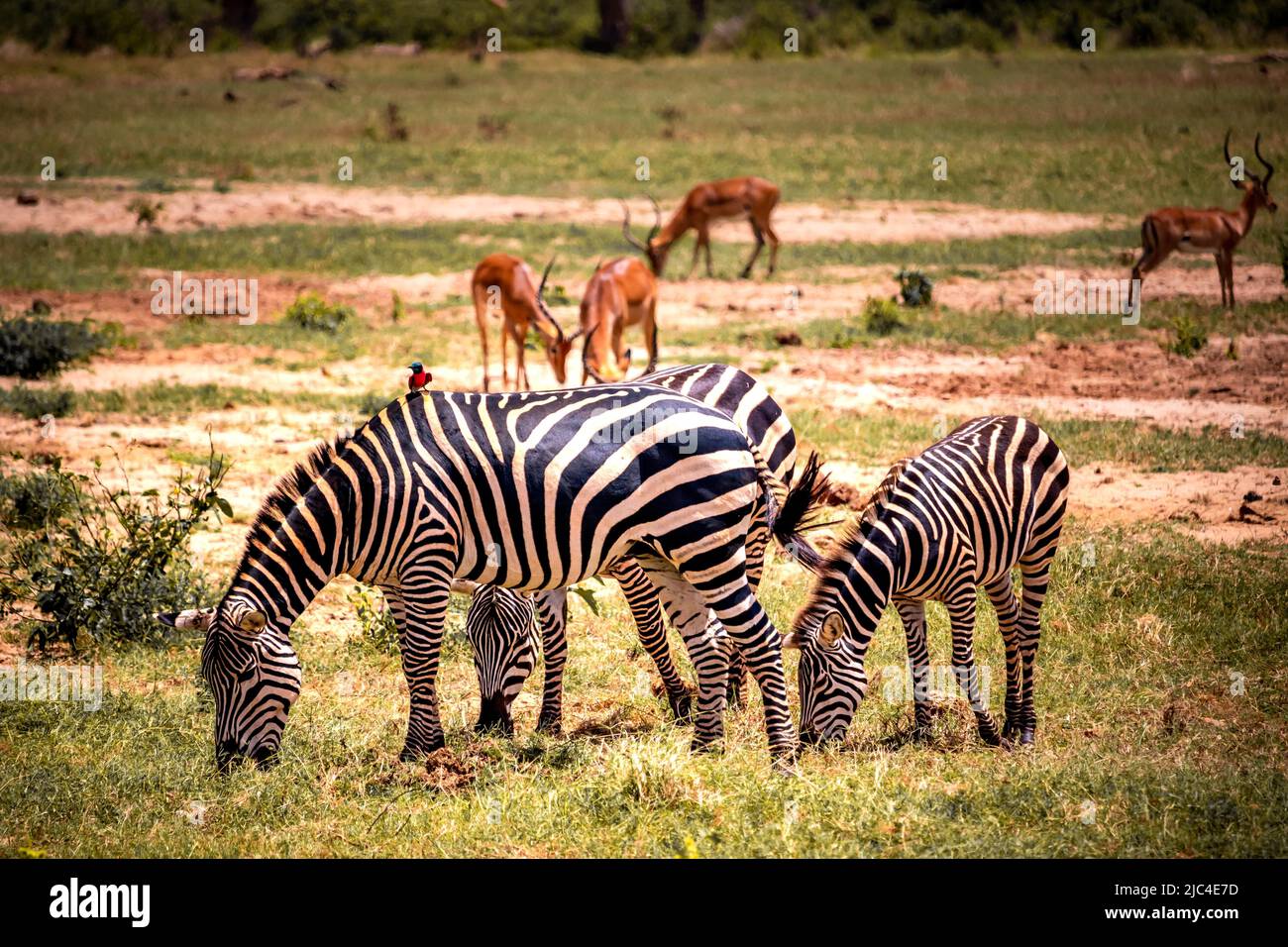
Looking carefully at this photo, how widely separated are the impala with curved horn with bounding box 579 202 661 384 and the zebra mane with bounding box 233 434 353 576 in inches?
234

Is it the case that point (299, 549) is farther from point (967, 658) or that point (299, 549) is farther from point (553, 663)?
point (967, 658)

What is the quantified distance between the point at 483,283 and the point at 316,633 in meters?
8.50

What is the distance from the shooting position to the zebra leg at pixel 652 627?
25.4ft

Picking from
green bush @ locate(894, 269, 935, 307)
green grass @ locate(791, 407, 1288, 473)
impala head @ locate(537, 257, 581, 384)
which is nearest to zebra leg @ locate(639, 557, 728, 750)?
green grass @ locate(791, 407, 1288, 473)

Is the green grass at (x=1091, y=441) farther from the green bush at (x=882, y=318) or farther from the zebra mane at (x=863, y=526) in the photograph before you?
the zebra mane at (x=863, y=526)

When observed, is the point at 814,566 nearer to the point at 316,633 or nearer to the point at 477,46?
the point at 316,633

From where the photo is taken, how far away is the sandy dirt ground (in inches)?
949

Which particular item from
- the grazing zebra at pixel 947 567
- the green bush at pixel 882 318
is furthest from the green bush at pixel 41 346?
the grazing zebra at pixel 947 567

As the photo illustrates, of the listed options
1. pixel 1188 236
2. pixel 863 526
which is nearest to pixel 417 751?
pixel 863 526

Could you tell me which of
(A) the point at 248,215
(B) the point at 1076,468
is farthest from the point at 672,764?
(A) the point at 248,215

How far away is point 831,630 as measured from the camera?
6980mm

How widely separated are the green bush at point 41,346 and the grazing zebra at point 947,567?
1121 cm

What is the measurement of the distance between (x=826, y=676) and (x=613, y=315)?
8748 millimetres

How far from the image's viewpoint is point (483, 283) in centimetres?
1720
